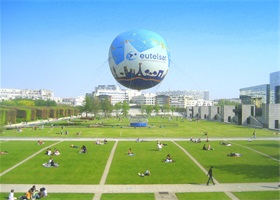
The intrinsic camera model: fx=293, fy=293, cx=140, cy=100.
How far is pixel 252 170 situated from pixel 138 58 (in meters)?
32.1

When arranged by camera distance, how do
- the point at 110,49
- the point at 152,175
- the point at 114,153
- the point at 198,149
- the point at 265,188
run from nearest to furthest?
the point at 265,188, the point at 152,175, the point at 114,153, the point at 198,149, the point at 110,49

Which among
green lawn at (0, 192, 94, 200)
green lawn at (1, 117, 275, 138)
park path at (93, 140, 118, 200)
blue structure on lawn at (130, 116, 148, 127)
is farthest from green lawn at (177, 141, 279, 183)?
blue structure on lawn at (130, 116, 148, 127)

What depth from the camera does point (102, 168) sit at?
2744cm

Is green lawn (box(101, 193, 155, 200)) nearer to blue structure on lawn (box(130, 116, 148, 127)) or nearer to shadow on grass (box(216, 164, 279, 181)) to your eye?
shadow on grass (box(216, 164, 279, 181))

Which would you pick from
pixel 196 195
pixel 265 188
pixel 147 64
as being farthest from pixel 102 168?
pixel 147 64

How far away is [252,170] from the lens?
26828 mm

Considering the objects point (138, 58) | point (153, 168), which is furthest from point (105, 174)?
point (138, 58)

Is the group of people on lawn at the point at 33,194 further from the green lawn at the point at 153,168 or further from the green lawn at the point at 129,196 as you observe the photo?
the green lawn at the point at 153,168

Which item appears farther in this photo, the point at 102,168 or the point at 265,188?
the point at 102,168

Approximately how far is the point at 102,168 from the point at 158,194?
8579 millimetres

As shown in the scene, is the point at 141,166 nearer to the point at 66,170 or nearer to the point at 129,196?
the point at 66,170

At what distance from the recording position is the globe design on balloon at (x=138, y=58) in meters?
53.9

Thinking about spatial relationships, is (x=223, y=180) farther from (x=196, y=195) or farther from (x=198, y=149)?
(x=198, y=149)

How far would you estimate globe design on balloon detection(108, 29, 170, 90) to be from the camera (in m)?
53.9
